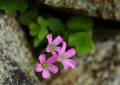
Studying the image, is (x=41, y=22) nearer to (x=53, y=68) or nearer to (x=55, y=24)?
(x=55, y=24)

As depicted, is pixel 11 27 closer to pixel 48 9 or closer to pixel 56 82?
pixel 48 9

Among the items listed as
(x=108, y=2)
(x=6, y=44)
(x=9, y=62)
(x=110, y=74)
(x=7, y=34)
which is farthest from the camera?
(x=110, y=74)

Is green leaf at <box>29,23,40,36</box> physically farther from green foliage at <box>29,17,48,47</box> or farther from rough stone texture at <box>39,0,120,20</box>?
rough stone texture at <box>39,0,120,20</box>

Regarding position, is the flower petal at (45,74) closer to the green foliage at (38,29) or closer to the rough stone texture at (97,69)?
the green foliage at (38,29)

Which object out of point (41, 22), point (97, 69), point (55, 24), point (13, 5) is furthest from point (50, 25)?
point (97, 69)

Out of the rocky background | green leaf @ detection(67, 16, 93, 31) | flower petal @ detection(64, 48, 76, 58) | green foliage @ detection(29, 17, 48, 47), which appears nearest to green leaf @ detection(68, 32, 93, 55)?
green leaf @ detection(67, 16, 93, 31)

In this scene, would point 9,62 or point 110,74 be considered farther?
point 110,74

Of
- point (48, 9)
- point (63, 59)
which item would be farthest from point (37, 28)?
point (63, 59)

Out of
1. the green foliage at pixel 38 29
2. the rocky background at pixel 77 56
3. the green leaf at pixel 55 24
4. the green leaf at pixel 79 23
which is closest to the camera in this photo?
the rocky background at pixel 77 56

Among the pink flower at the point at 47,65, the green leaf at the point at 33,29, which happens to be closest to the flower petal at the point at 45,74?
the pink flower at the point at 47,65
